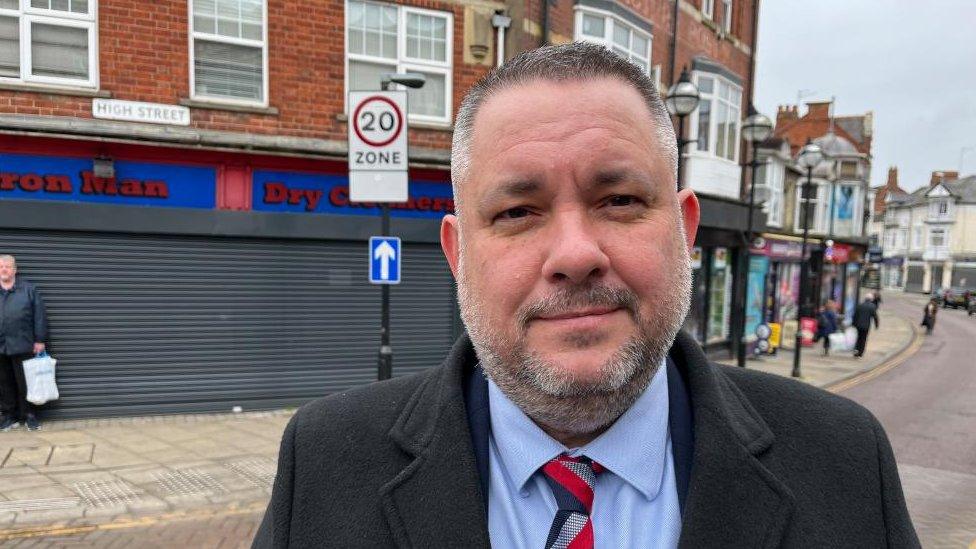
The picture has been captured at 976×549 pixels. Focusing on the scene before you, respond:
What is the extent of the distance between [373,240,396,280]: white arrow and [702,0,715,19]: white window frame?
12337 millimetres

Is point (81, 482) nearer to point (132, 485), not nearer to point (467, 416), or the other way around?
point (132, 485)

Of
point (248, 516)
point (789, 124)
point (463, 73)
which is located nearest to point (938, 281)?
point (789, 124)

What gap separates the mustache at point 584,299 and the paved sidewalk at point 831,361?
35.6 feet


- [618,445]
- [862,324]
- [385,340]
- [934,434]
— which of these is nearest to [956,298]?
[862,324]

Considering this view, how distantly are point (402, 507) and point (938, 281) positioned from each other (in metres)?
75.7

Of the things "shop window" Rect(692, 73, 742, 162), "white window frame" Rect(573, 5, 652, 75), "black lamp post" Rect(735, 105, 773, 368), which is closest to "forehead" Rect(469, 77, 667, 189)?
"black lamp post" Rect(735, 105, 773, 368)

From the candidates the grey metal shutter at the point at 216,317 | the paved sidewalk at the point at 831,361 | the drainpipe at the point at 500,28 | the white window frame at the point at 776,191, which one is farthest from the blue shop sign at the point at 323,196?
the white window frame at the point at 776,191

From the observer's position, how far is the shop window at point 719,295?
53.8 feet

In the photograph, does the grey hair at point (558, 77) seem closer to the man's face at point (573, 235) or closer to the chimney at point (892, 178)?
the man's face at point (573, 235)

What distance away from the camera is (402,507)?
54.1 inches

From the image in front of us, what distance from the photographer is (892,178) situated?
248 feet

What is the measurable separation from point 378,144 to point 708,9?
42.5 feet

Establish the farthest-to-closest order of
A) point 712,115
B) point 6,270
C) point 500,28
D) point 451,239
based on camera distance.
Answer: point 712,115, point 500,28, point 6,270, point 451,239

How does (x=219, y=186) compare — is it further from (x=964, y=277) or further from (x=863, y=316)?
(x=964, y=277)
